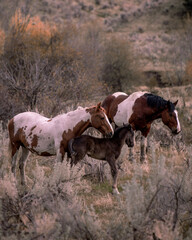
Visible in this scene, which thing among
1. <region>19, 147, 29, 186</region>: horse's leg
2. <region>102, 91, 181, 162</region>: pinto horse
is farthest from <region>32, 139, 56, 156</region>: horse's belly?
<region>102, 91, 181, 162</region>: pinto horse

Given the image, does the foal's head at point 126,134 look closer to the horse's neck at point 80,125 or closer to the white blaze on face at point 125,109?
the horse's neck at point 80,125

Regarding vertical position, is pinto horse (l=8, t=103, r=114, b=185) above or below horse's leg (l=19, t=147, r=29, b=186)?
above

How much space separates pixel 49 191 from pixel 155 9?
48562 millimetres

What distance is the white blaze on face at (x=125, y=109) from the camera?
9.27 metres

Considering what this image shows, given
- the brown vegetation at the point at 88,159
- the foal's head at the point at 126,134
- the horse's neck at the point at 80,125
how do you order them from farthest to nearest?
the foal's head at the point at 126,134 → the horse's neck at the point at 80,125 → the brown vegetation at the point at 88,159

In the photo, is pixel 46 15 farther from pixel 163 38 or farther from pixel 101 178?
pixel 101 178

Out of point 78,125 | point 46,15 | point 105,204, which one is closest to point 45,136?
point 78,125

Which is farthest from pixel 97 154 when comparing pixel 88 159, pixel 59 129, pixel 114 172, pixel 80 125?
pixel 88 159

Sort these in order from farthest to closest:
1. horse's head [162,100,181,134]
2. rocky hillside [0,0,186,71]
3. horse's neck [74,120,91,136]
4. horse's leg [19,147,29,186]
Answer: rocky hillside [0,0,186,71], horse's head [162,100,181,134], horse's leg [19,147,29,186], horse's neck [74,120,91,136]

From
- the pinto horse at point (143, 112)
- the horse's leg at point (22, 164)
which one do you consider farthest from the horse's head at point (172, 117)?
the horse's leg at point (22, 164)

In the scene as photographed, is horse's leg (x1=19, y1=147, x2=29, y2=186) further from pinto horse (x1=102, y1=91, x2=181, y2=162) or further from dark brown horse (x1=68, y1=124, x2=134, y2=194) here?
pinto horse (x1=102, y1=91, x2=181, y2=162)

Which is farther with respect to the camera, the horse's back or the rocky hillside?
the rocky hillside

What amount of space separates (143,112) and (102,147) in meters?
2.58

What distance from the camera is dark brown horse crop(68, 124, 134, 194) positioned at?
6.39 metres
